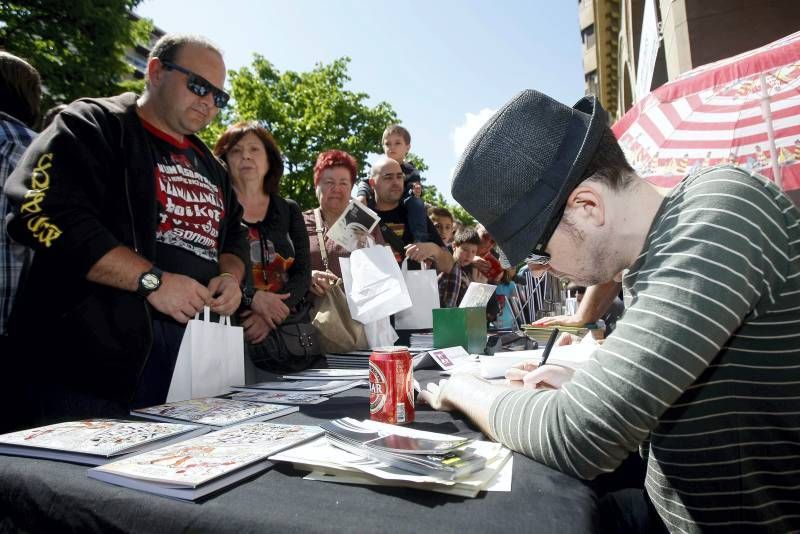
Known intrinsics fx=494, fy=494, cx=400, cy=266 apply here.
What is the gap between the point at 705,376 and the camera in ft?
3.05

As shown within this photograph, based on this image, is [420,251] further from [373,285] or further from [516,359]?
[516,359]

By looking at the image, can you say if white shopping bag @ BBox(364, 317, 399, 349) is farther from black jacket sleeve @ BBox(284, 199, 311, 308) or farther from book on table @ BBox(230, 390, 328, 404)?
book on table @ BBox(230, 390, 328, 404)

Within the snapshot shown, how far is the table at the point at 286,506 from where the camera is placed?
27.4 inches

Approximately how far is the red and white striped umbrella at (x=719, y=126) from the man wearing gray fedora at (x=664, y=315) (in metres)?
2.58

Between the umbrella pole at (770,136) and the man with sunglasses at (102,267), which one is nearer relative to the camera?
the man with sunglasses at (102,267)

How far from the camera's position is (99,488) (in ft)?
2.70

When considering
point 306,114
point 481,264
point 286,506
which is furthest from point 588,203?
point 306,114

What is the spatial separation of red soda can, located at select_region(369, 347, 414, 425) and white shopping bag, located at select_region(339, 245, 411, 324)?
123cm

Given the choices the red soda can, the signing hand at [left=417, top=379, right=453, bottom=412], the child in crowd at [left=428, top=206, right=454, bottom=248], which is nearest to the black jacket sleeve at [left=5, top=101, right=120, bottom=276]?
the red soda can

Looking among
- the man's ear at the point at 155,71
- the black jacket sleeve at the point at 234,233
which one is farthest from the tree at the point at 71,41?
the black jacket sleeve at the point at 234,233

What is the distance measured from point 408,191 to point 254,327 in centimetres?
270

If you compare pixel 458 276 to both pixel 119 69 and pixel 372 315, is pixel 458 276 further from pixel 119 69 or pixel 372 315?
pixel 119 69

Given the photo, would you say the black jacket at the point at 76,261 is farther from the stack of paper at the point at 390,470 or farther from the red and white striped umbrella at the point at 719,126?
the red and white striped umbrella at the point at 719,126

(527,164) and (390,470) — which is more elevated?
(527,164)
